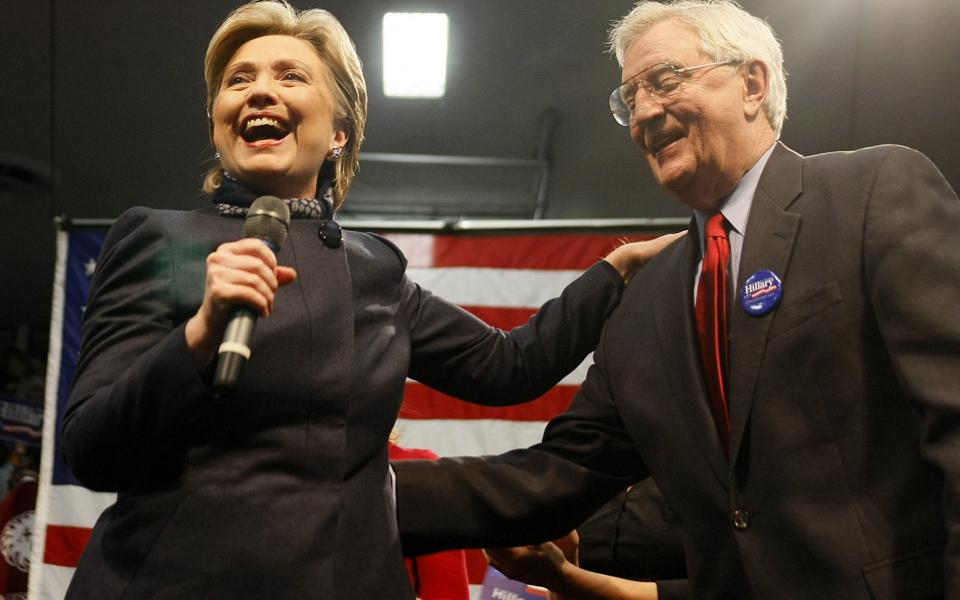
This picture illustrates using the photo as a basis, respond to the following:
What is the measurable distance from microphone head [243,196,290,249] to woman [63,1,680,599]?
65 mm

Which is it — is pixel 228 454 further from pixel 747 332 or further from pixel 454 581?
pixel 454 581

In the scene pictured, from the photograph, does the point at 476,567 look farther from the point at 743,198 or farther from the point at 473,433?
the point at 743,198

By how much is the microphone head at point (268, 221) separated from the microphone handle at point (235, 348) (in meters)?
0.15

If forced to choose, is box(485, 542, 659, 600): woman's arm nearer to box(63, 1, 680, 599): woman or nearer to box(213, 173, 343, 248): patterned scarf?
box(63, 1, 680, 599): woman

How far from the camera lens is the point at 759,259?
1531 mm

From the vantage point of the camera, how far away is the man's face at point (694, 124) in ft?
5.69

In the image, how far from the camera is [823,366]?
143cm

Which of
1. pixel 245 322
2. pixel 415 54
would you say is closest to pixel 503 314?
pixel 415 54

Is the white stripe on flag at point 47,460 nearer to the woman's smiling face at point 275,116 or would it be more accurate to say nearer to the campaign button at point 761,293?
the woman's smiling face at point 275,116

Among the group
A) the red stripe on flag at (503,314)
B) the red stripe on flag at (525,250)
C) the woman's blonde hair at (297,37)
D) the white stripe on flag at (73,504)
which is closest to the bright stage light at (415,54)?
the red stripe on flag at (525,250)

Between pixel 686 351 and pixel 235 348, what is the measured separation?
0.84 metres

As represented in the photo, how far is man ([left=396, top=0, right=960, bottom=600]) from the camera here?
1.35 m

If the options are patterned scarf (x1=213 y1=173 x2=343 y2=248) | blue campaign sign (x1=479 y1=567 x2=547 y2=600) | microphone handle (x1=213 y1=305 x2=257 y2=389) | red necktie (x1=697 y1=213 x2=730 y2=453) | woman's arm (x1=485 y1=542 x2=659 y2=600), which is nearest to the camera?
microphone handle (x1=213 y1=305 x2=257 y2=389)

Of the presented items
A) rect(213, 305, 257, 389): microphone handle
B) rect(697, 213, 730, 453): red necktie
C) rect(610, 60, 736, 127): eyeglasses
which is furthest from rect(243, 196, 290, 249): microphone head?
rect(610, 60, 736, 127): eyeglasses
